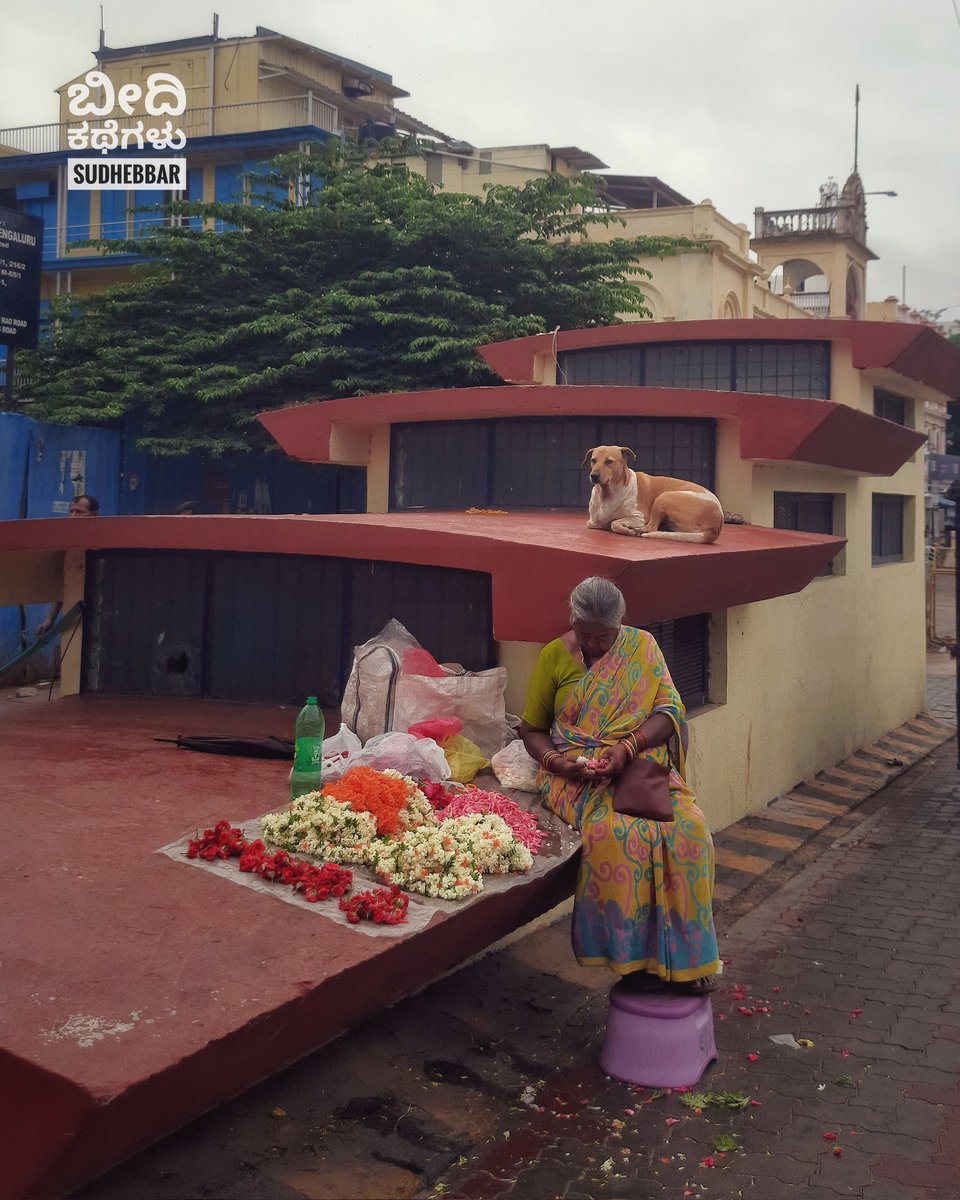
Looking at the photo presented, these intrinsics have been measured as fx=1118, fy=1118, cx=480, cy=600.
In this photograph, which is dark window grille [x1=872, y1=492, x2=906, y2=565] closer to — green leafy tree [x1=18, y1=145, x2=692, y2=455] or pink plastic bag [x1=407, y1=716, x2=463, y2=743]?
green leafy tree [x1=18, y1=145, x2=692, y2=455]

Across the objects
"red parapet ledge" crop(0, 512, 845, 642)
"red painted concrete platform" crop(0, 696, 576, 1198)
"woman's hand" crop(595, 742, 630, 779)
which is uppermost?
"red parapet ledge" crop(0, 512, 845, 642)

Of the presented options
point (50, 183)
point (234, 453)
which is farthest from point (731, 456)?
point (50, 183)

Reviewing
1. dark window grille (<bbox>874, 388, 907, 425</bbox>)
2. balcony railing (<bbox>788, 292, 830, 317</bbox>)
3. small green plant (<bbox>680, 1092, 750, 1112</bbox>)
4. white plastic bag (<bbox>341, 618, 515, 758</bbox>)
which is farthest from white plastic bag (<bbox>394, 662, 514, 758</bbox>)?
balcony railing (<bbox>788, 292, 830, 317</bbox>)

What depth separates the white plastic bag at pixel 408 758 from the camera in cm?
569

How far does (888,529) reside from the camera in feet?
49.6

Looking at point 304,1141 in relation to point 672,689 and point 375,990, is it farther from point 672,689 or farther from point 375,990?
point 672,689

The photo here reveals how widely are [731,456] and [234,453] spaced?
10.4 meters

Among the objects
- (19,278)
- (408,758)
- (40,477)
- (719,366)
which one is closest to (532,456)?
(719,366)

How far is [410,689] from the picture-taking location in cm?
645

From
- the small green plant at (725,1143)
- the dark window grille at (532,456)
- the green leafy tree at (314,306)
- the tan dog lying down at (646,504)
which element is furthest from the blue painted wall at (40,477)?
the small green plant at (725,1143)

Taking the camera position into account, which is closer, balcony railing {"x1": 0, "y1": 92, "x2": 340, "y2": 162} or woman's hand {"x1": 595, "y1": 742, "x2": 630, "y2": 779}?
woman's hand {"x1": 595, "y1": 742, "x2": 630, "y2": 779}

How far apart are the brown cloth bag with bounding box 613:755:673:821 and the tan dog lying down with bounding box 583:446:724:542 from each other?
3.51m

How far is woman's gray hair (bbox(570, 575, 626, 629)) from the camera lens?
4.89m

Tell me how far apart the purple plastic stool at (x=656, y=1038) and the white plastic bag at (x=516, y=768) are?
1.11 m
